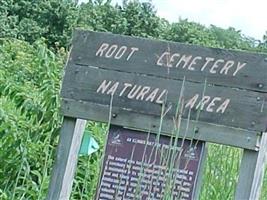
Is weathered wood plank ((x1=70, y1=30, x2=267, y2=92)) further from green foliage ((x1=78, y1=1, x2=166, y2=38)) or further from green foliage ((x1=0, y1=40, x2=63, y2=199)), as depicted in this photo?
green foliage ((x1=78, y1=1, x2=166, y2=38))

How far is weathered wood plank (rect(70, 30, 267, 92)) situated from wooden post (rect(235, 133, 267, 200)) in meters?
0.29

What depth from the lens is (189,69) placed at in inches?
156

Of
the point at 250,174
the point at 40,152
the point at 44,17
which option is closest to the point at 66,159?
the point at 40,152

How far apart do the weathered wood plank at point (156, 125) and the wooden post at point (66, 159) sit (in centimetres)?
8

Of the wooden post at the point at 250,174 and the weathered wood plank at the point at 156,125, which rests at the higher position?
the weathered wood plank at the point at 156,125

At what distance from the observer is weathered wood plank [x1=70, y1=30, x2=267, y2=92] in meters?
3.87

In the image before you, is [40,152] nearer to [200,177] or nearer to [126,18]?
[200,177]

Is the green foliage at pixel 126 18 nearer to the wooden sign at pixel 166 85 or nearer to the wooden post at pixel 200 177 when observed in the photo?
the wooden sign at pixel 166 85

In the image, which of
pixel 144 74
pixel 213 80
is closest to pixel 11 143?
pixel 144 74

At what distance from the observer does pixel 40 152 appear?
15.4ft

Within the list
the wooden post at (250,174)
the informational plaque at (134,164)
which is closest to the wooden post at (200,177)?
the informational plaque at (134,164)

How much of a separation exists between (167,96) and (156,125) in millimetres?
144

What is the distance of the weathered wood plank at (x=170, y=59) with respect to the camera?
3.87 m

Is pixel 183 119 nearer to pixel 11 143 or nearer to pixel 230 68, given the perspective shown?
→ pixel 230 68
